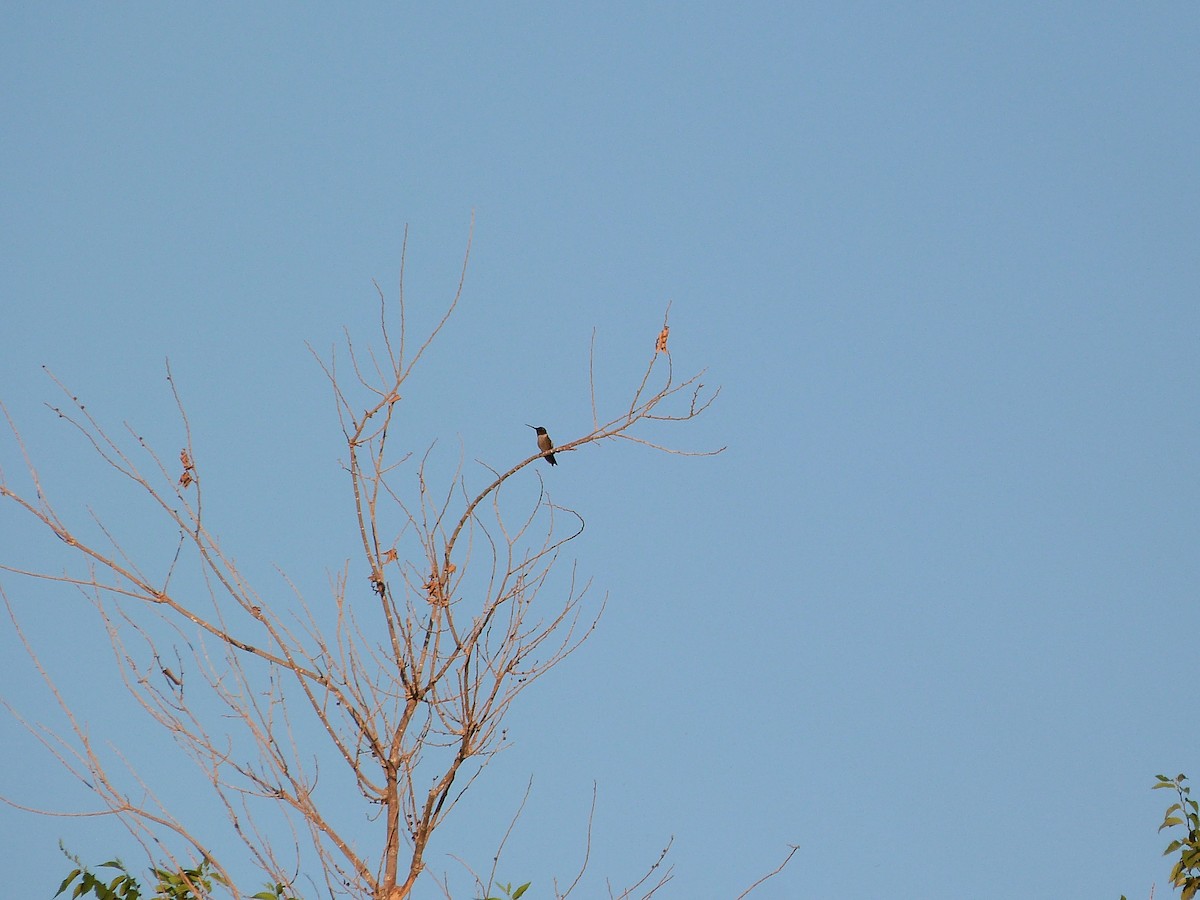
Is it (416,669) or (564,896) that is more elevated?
(416,669)

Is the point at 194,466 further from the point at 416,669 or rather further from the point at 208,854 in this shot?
the point at 208,854

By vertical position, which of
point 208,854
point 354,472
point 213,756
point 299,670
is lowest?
point 208,854

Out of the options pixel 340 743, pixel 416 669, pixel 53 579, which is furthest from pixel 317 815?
pixel 53 579

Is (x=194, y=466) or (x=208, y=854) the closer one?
(x=208, y=854)

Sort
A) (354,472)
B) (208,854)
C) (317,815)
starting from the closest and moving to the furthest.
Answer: (208,854) → (317,815) → (354,472)

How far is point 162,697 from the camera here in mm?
4047

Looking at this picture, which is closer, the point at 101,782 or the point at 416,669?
the point at 101,782

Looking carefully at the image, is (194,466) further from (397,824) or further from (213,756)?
(397,824)

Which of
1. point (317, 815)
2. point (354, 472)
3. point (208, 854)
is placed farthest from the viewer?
point (354, 472)

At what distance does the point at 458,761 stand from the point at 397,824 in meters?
0.25

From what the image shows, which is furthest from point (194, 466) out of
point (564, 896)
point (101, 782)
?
point (564, 896)

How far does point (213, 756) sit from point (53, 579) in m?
0.68

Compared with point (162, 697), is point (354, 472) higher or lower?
higher

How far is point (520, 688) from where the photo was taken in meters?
4.20
